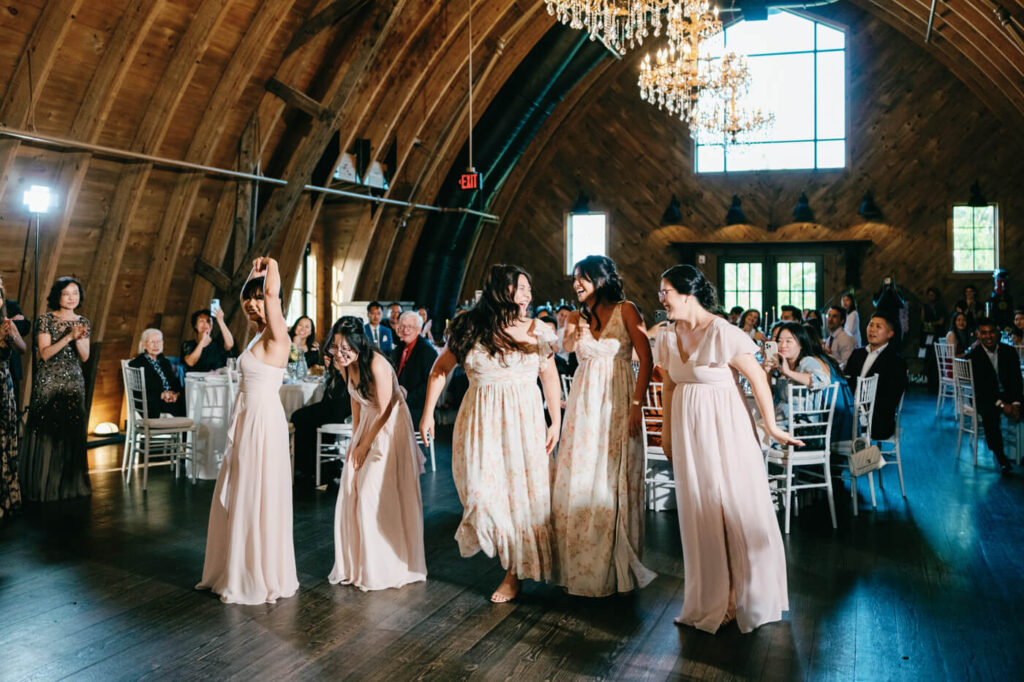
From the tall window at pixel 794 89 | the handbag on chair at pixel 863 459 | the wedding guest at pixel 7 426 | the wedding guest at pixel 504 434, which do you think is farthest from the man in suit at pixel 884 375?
the tall window at pixel 794 89

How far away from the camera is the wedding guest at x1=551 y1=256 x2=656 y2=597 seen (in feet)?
13.5

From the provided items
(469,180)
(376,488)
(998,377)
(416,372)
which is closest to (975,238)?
(469,180)

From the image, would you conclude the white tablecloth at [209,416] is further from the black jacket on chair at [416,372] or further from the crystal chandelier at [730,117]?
the crystal chandelier at [730,117]

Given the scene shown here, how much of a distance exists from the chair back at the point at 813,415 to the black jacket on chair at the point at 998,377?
7.30ft

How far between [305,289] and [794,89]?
10318 mm

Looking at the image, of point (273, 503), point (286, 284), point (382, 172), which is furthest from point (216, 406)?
point (382, 172)

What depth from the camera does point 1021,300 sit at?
52.8ft

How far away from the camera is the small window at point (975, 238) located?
53.5 ft

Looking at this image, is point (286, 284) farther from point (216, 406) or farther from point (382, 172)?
point (216, 406)

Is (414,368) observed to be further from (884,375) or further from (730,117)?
(730,117)

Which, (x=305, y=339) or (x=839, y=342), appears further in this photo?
(x=839, y=342)

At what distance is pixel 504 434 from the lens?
4.10 meters

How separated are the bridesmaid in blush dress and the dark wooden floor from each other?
13cm

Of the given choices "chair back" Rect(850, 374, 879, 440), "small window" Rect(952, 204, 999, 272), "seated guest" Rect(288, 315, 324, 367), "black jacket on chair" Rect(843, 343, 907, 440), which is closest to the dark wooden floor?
"chair back" Rect(850, 374, 879, 440)
